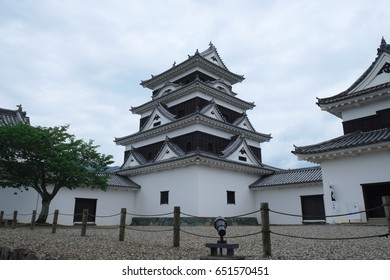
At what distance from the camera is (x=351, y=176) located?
1385 cm

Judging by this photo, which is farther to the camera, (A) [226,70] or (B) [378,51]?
(A) [226,70]

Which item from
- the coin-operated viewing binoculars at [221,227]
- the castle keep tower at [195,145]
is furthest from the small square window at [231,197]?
the coin-operated viewing binoculars at [221,227]

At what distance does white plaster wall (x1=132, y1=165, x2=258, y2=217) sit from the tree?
17.9 ft

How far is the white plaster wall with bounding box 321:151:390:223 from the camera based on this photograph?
13102 millimetres

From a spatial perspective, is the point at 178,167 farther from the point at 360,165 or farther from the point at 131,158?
the point at 360,165

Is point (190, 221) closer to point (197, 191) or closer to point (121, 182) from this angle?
point (197, 191)

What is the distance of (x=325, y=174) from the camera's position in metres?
14.8

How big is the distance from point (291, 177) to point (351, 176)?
7.48 metres

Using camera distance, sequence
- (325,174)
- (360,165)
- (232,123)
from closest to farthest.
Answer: (360,165) < (325,174) < (232,123)

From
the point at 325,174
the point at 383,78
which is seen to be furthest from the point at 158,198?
the point at 383,78

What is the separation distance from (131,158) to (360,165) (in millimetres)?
17910

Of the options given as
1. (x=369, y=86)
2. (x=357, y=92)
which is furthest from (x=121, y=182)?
(x=369, y=86)

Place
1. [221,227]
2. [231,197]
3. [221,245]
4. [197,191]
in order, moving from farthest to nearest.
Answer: [231,197] → [197,191] → [221,227] → [221,245]

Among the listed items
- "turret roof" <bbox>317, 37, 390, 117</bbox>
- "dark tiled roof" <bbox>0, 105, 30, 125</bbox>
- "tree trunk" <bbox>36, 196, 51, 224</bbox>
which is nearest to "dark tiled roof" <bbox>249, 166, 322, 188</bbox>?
"turret roof" <bbox>317, 37, 390, 117</bbox>
